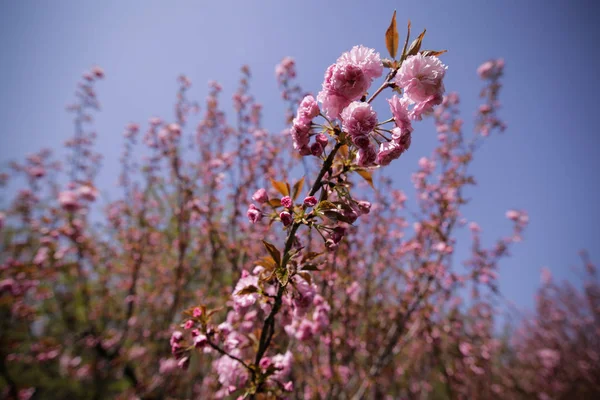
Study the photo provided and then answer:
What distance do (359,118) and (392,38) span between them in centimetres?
52

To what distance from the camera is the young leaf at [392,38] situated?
129 centimetres

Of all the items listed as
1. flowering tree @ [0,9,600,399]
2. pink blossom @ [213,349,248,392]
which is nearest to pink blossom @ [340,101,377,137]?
flowering tree @ [0,9,600,399]

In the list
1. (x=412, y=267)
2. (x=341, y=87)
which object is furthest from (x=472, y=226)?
(x=341, y=87)

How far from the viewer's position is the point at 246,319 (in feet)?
7.09

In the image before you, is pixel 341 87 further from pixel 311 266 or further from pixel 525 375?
pixel 525 375

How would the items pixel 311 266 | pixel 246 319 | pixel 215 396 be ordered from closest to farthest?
pixel 311 266 → pixel 246 319 → pixel 215 396

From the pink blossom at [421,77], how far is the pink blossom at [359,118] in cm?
27

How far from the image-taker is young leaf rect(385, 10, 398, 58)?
4.23ft

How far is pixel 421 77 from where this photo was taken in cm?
122

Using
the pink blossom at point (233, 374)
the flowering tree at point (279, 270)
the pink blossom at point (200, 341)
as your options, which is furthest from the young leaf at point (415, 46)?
the pink blossom at point (233, 374)

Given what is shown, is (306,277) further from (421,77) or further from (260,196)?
(421,77)

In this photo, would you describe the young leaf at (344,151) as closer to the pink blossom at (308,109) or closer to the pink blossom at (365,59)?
the pink blossom at (308,109)

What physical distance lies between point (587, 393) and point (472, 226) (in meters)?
9.48

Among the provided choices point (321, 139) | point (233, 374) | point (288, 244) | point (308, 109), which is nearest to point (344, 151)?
point (321, 139)
